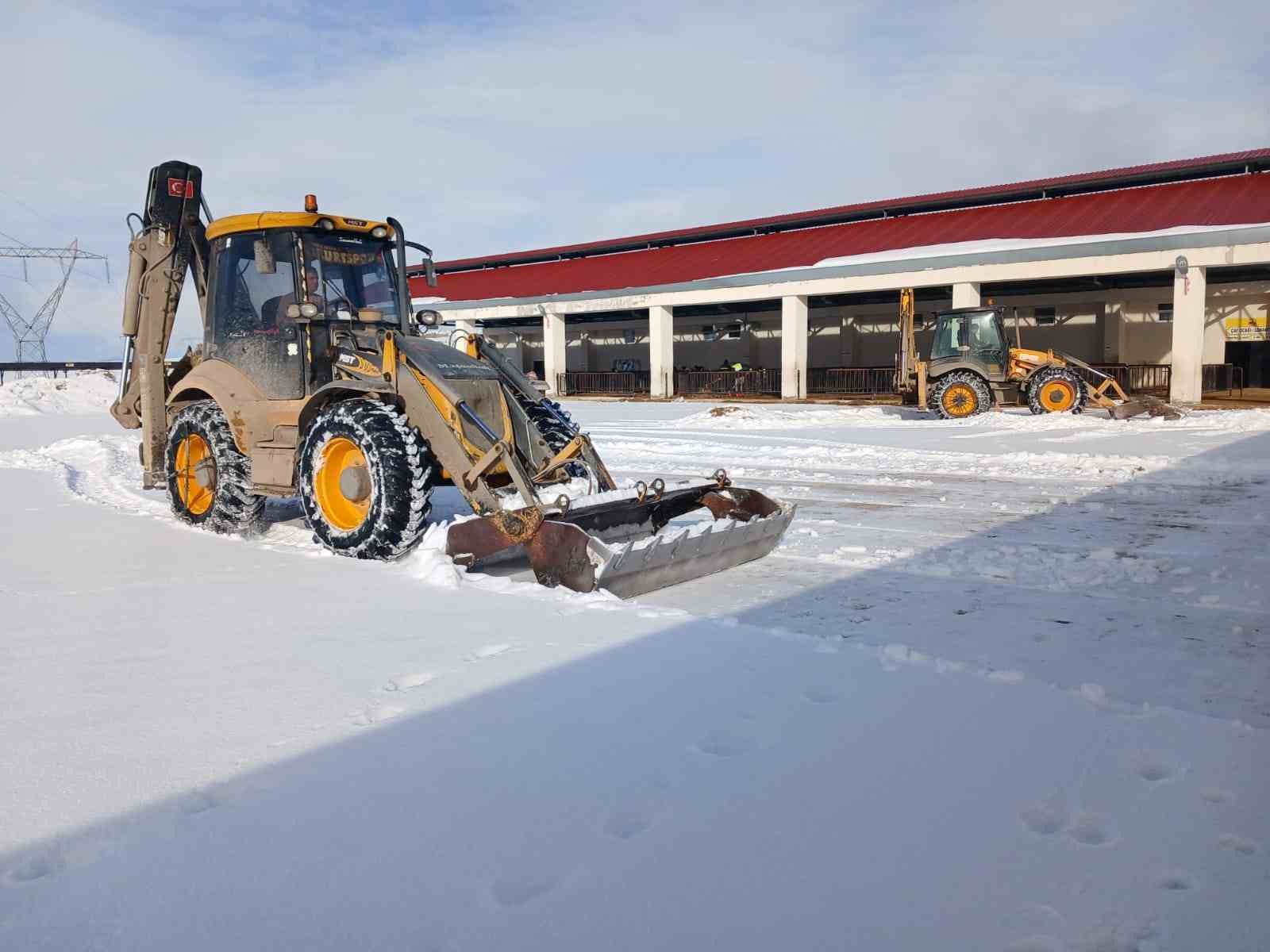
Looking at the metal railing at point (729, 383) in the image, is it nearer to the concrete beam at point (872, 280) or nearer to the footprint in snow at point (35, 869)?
the concrete beam at point (872, 280)

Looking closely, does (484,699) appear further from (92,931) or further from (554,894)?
(92,931)

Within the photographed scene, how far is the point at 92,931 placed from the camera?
2129mm

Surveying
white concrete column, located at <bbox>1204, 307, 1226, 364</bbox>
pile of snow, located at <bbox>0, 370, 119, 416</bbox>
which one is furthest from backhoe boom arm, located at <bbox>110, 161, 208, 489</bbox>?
white concrete column, located at <bbox>1204, 307, 1226, 364</bbox>

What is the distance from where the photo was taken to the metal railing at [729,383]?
29844 mm

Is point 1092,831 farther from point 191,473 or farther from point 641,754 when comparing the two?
point 191,473

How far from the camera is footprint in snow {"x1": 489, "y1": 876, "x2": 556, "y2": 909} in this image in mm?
2236

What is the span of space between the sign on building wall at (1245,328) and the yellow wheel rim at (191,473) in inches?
1049

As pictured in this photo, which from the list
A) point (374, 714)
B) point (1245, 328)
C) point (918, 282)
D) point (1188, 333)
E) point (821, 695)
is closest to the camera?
point (374, 714)

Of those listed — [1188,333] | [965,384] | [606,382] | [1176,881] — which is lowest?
[1176,881]

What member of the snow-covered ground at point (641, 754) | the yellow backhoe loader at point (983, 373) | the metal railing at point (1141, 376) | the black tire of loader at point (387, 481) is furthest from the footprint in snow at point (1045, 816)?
the metal railing at point (1141, 376)

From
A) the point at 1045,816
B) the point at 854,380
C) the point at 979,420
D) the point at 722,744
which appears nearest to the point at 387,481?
the point at 722,744

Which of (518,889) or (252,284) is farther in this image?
Answer: (252,284)

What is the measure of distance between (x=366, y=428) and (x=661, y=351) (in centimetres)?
2395

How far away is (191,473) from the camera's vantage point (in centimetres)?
761
